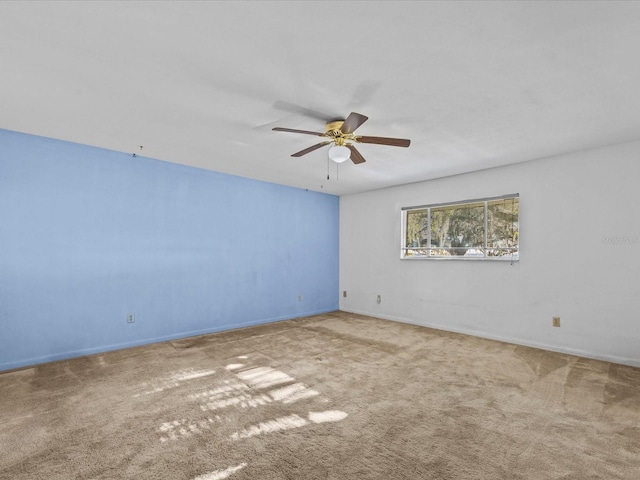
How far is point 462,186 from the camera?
5008 millimetres

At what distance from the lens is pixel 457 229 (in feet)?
16.9

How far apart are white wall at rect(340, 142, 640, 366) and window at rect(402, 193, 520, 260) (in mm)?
134

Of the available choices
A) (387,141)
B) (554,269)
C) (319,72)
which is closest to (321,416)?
(387,141)

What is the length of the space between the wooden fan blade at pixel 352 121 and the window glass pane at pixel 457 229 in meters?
3.14

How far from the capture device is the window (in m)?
4.54

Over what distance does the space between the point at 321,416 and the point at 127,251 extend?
3318mm

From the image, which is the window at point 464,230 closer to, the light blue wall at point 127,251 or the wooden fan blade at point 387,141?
the light blue wall at point 127,251

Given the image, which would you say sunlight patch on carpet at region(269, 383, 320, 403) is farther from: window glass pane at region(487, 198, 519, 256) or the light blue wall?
window glass pane at region(487, 198, 519, 256)

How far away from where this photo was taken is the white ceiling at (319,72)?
66.6 inches

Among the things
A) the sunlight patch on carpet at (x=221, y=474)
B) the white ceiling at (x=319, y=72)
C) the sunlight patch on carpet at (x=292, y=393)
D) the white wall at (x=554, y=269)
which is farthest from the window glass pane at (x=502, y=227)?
the sunlight patch on carpet at (x=221, y=474)

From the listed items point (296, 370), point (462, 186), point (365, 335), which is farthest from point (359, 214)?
point (296, 370)

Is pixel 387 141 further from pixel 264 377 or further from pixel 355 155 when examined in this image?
pixel 264 377

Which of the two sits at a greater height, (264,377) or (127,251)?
(127,251)

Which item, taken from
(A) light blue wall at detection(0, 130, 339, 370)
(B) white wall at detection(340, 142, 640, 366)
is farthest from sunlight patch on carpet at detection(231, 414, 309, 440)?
(B) white wall at detection(340, 142, 640, 366)
